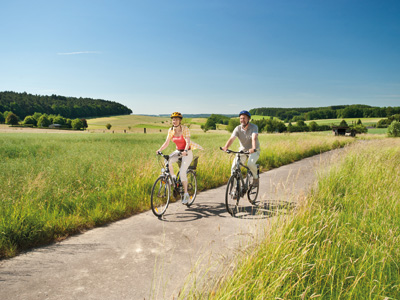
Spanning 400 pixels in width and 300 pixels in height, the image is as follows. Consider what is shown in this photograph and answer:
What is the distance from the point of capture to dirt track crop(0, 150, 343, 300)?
3.01 meters

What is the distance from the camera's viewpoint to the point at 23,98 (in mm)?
140375

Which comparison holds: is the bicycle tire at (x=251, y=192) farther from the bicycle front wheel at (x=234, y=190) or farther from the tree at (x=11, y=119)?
the tree at (x=11, y=119)

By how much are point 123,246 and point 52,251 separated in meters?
1.11

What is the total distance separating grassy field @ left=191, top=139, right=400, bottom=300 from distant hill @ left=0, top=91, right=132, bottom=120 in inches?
5889

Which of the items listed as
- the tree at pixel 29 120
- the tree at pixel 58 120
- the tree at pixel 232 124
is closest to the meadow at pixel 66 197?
the tree at pixel 232 124

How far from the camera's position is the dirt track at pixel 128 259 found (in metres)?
3.01

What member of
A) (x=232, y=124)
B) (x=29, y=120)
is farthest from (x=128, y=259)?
(x=29, y=120)

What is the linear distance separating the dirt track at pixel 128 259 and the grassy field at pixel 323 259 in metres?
0.29

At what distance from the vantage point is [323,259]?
Result: 277cm

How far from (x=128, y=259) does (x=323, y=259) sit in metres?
2.70

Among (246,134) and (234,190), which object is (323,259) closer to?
(234,190)

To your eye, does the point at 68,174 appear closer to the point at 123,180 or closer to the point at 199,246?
the point at 123,180

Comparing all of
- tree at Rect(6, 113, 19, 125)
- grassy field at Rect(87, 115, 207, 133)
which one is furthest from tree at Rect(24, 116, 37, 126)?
grassy field at Rect(87, 115, 207, 133)

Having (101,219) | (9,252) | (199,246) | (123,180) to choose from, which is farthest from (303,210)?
(123,180)
